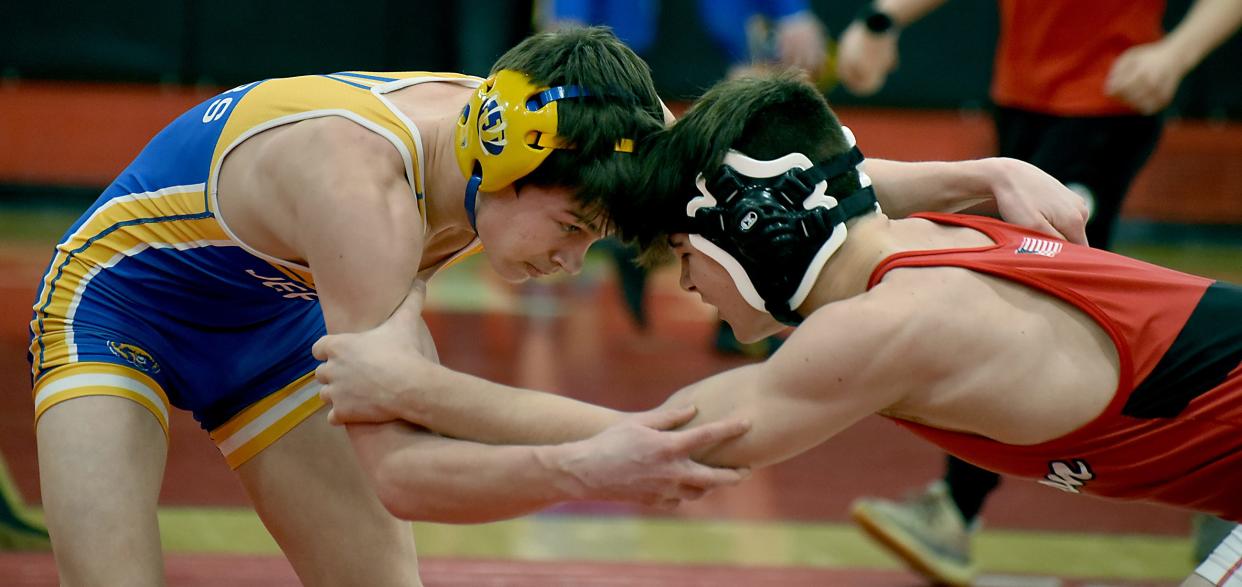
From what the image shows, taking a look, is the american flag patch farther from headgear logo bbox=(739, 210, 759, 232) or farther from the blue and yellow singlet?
the blue and yellow singlet

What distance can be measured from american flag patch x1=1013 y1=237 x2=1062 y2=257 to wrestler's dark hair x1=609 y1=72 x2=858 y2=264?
0.97 ft

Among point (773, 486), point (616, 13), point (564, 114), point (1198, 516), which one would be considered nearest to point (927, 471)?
point (773, 486)

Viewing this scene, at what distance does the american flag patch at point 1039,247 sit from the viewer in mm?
2240

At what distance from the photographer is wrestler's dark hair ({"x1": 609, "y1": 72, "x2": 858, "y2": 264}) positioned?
2246 millimetres

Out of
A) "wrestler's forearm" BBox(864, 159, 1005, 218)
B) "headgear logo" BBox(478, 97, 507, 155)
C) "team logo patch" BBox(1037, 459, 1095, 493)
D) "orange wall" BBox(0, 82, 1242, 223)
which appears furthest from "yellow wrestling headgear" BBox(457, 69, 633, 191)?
"orange wall" BBox(0, 82, 1242, 223)

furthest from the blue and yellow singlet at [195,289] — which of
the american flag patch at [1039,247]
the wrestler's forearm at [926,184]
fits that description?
the american flag patch at [1039,247]

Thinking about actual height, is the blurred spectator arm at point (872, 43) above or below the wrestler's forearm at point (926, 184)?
below

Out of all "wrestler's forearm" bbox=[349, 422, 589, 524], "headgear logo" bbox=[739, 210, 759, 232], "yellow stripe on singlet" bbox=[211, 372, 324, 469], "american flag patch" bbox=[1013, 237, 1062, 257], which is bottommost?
"yellow stripe on singlet" bbox=[211, 372, 324, 469]

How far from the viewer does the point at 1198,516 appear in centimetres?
423

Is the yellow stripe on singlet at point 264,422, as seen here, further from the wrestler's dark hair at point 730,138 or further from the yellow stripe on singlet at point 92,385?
the wrestler's dark hair at point 730,138

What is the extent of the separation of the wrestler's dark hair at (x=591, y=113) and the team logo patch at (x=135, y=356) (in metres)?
0.83

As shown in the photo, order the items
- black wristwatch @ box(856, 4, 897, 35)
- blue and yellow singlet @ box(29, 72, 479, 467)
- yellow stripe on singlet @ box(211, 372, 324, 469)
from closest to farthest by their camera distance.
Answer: blue and yellow singlet @ box(29, 72, 479, 467) → yellow stripe on singlet @ box(211, 372, 324, 469) → black wristwatch @ box(856, 4, 897, 35)

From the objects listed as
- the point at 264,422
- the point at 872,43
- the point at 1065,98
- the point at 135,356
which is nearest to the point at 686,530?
the point at 872,43

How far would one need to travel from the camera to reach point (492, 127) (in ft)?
7.68
